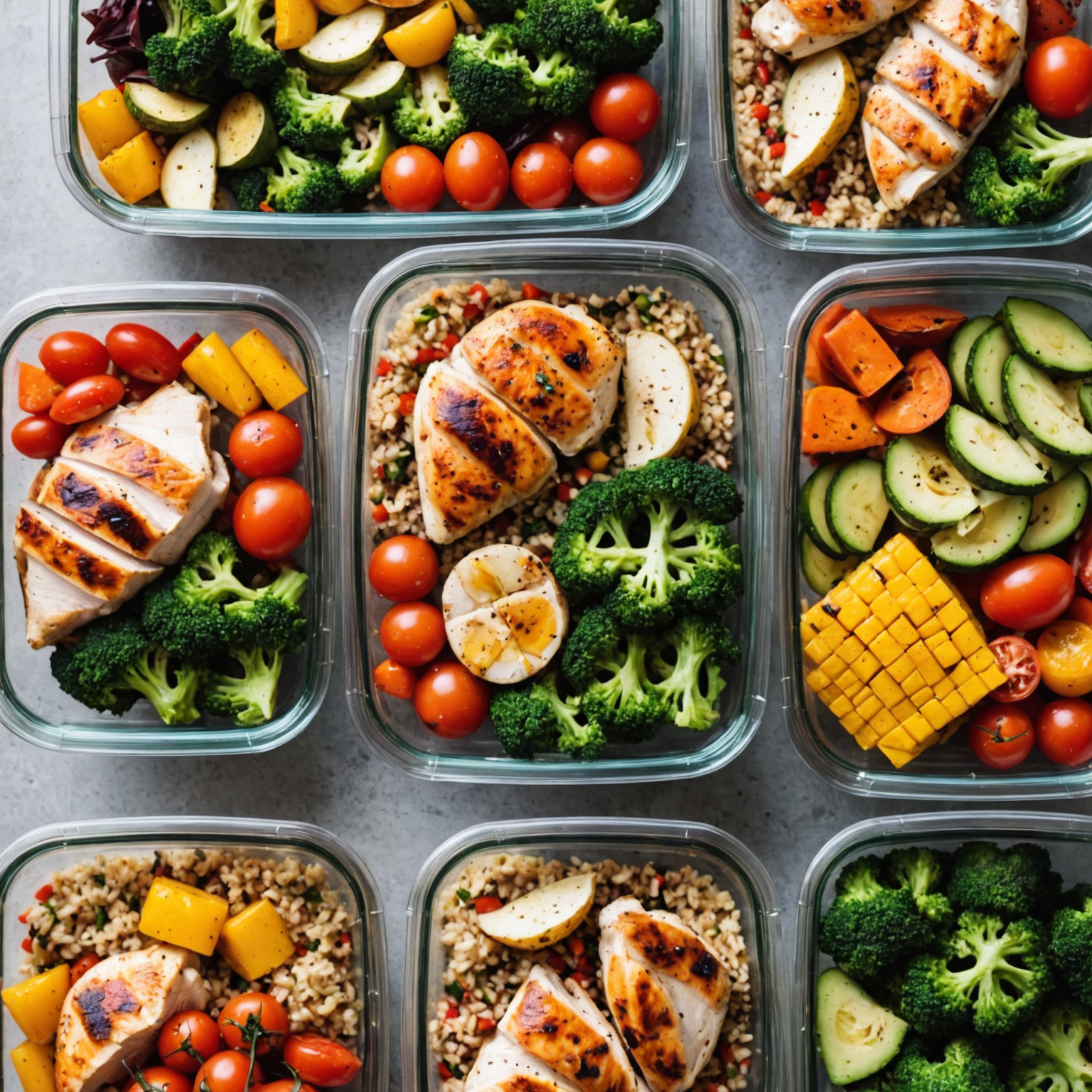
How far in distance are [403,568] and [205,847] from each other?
0.94 metres

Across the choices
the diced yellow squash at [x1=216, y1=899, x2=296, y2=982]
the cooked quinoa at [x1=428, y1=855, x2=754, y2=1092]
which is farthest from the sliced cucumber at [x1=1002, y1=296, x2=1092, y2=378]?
the diced yellow squash at [x1=216, y1=899, x2=296, y2=982]

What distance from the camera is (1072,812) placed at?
3.03 meters

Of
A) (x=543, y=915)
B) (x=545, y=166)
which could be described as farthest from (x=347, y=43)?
(x=543, y=915)

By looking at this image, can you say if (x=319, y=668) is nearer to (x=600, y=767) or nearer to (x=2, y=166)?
(x=600, y=767)

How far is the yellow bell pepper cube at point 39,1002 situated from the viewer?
2807 millimetres

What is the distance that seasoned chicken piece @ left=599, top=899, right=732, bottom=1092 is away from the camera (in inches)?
104

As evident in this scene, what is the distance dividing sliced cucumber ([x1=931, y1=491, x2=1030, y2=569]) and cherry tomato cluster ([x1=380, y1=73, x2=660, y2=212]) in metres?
1.25

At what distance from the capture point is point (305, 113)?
2918 millimetres

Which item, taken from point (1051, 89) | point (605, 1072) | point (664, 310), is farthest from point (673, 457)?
point (605, 1072)

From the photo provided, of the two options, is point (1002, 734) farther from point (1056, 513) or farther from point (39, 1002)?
point (39, 1002)

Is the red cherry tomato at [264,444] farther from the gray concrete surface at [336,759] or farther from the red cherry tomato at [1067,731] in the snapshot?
the red cherry tomato at [1067,731]

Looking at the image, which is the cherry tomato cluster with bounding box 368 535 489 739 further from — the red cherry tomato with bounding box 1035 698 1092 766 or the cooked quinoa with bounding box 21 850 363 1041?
the red cherry tomato with bounding box 1035 698 1092 766

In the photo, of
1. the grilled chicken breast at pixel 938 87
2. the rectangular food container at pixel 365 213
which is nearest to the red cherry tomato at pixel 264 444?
the rectangular food container at pixel 365 213

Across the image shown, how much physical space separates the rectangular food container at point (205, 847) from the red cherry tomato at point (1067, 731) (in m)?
1.86
